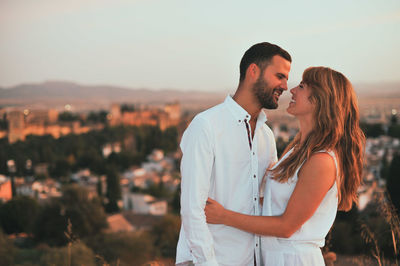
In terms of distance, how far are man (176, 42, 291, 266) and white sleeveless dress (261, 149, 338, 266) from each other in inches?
2.8

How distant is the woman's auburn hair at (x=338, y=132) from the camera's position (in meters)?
1.29

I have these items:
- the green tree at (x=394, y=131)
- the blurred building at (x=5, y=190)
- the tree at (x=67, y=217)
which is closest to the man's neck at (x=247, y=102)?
the tree at (x=67, y=217)

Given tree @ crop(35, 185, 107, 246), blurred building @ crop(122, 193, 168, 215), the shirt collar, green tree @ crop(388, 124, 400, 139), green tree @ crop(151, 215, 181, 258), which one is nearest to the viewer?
the shirt collar

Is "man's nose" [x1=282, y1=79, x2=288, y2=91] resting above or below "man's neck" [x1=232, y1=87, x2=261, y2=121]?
above

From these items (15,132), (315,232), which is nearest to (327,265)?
(315,232)

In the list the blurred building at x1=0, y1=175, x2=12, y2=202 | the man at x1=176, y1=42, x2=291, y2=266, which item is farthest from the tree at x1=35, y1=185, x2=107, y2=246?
the man at x1=176, y1=42, x2=291, y2=266

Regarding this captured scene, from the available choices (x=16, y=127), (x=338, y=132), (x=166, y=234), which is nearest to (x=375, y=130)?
(x=166, y=234)

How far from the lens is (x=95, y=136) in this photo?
153 feet

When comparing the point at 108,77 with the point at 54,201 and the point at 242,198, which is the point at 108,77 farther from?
the point at 242,198

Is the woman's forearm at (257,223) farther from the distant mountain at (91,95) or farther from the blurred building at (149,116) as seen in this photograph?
the blurred building at (149,116)

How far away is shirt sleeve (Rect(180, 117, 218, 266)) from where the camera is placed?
49.6 inches

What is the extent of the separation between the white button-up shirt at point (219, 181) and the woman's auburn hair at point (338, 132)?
0.46 ft

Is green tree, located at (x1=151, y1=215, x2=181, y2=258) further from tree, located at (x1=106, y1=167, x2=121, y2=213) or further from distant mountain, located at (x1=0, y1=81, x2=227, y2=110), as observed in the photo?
distant mountain, located at (x1=0, y1=81, x2=227, y2=110)

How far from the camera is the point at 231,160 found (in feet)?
4.45
